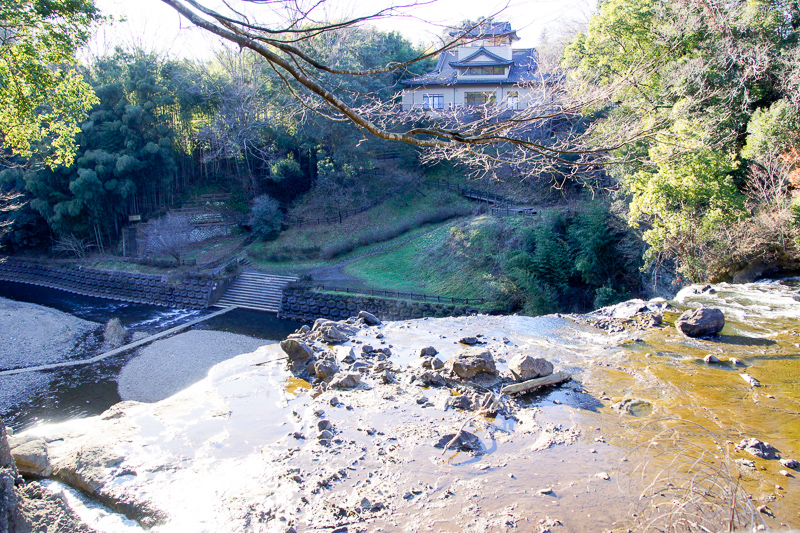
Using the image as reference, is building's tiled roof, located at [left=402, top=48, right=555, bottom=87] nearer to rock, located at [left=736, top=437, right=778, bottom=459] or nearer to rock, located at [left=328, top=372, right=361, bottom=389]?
rock, located at [left=328, top=372, right=361, bottom=389]

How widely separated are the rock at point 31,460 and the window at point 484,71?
85.1 feet

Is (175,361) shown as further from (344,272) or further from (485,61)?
(485,61)

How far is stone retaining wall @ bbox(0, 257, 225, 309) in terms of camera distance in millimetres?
20828

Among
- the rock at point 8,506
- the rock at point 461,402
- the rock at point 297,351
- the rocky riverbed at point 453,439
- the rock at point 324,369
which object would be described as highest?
the rock at point 8,506

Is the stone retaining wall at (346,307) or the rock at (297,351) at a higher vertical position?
the rock at (297,351)

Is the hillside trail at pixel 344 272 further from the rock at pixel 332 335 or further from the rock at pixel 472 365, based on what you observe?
the rock at pixel 472 365

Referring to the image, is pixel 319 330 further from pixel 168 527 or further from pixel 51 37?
pixel 51 37

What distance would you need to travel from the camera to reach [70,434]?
601 centimetres

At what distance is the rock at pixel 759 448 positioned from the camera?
4.41 meters

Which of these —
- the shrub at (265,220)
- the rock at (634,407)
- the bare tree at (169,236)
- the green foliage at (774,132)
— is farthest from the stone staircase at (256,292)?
the green foliage at (774,132)

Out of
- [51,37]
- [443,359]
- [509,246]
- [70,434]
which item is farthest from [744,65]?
[70,434]

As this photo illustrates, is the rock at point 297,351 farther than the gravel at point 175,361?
No

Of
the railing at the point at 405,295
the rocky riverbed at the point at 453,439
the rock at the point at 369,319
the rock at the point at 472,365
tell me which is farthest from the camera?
the railing at the point at 405,295

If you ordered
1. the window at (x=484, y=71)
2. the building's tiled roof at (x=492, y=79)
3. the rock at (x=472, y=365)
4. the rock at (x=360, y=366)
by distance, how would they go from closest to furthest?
the rock at (x=472, y=365) → the rock at (x=360, y=366) → the building's tiled roof at (x=492, y=79) → the window at (x=484, y=71)
